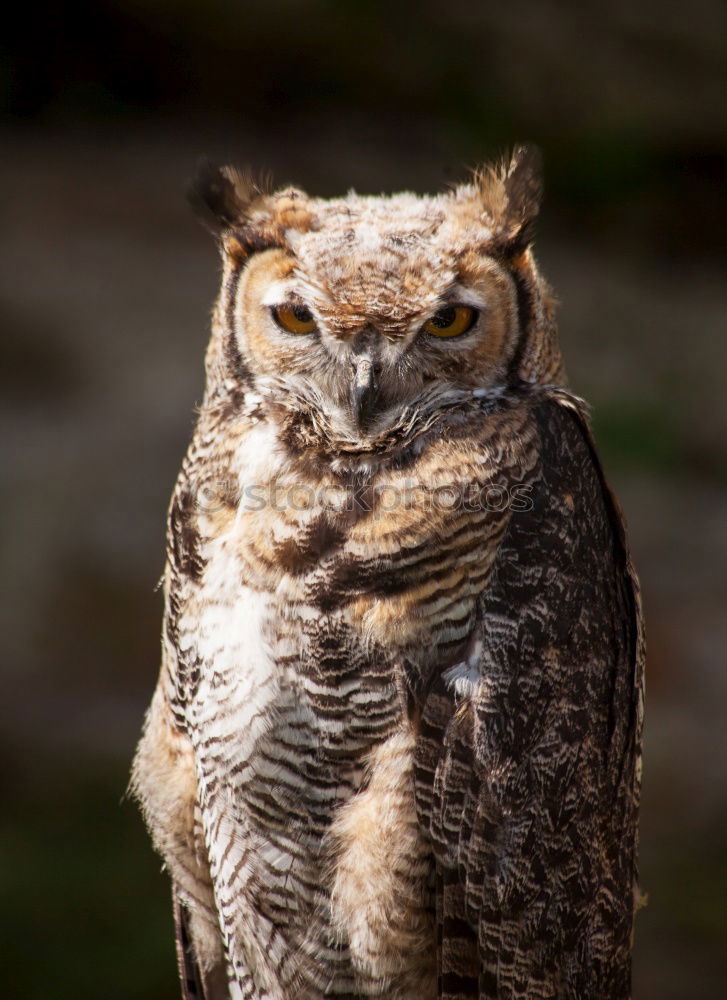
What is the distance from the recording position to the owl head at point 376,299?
1324 millimetres

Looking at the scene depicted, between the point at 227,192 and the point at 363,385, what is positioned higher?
the point at 227,192

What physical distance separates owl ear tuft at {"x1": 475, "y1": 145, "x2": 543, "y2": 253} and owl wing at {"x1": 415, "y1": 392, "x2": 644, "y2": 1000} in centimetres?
22

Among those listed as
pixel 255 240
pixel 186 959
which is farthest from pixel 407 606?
pixel 186 959

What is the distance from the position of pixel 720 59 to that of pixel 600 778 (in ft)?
10.5

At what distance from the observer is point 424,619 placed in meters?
1.35

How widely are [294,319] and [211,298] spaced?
9.82ft

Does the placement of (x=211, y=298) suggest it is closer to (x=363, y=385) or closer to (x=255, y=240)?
(x=255, y=240)

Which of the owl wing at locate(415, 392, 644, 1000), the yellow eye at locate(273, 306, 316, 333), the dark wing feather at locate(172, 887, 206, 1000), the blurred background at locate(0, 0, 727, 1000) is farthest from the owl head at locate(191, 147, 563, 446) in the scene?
the blurred background at locate(0, 0, 727, 1000)

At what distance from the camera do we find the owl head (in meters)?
1.32

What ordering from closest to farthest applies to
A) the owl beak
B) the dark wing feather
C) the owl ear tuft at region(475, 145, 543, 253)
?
1. the owl beak
2. the owl ear tuft at region(475, 145, 543, 253)
3. the dark wing feather

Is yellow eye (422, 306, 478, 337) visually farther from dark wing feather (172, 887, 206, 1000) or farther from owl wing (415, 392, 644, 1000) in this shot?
dark wing feather (172, 887, 206, 1000)

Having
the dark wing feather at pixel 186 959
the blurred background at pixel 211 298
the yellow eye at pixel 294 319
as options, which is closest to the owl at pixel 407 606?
the yellow eye at pixel 294 319

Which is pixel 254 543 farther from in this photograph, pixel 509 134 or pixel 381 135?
pixel 381 135

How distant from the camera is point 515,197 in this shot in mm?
1453
